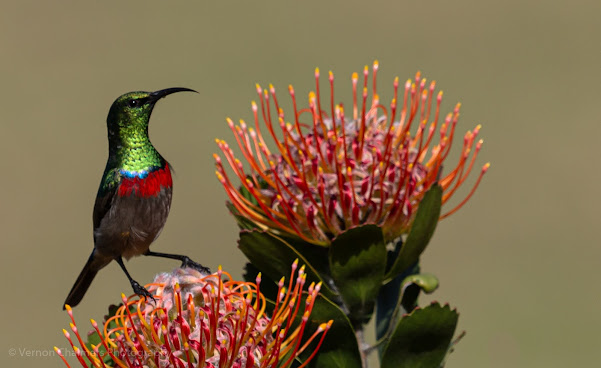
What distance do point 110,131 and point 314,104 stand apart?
24.8 inches

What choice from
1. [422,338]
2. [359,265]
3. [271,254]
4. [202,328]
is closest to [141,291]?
[202,328]

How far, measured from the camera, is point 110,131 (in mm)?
2744

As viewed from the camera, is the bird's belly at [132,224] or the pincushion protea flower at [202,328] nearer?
the pincushion protea flower at [202,328]

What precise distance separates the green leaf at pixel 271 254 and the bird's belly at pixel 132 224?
0.25 meters

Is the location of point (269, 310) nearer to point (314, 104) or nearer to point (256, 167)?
point (256, 167)

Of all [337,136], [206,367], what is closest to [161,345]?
[206,367]

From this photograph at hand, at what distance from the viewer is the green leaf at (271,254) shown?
266 cm

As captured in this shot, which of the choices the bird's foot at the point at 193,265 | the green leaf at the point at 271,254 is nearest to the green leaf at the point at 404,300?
the green leaf at the point at 271,254

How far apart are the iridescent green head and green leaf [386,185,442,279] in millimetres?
772

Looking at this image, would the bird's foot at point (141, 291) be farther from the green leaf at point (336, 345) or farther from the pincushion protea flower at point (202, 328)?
the green leaf at point (336, 345)

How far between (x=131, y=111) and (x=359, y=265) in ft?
2.49

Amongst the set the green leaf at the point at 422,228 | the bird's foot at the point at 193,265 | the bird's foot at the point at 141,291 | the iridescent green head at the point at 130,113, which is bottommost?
the bird's foot at the point at 141,291

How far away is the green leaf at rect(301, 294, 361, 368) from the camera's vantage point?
104 inches

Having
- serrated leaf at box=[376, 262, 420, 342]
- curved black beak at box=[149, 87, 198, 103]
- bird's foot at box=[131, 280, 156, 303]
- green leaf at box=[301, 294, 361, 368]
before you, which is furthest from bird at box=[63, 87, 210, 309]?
serrated leaf at box=[376, 262, 420, 342]
